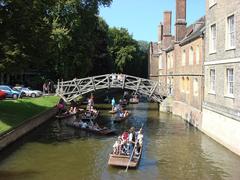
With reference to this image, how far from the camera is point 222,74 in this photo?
2556 centimetres

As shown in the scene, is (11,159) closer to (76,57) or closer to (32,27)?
(32,27)

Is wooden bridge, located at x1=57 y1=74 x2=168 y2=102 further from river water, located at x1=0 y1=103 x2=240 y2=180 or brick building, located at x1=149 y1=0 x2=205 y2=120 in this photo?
river water, located at x1=0 y1=103 x2=240 y2=180

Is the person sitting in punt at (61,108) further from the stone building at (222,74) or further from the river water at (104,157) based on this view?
the stone building at (222,74)

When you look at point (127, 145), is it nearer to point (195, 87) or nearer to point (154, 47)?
point (195, 87)

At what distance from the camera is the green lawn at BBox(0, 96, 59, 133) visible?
2627 cm

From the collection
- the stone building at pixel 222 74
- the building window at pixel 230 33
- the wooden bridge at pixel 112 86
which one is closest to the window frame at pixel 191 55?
the wooden bridge at pixel 112 86

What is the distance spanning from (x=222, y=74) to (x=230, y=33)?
98.0 inches

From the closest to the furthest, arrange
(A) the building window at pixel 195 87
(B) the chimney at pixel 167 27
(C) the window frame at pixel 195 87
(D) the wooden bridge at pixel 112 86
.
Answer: (C) the window frame at pixel 195 87
(A) the building window at pixel 195 87
(D) the wooden bridge at pixel 112 86
(B) the chimney at pixel 167 27

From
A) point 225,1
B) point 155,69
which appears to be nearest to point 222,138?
point 225,1

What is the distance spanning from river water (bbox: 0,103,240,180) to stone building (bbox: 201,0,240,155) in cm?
93

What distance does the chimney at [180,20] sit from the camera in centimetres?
4459

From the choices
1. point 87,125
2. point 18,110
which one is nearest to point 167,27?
point 87,125

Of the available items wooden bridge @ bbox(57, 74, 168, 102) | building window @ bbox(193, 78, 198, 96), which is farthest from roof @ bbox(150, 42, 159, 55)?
building window @ bbox(193, 78, 198, 96)

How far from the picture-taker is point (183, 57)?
42250 mm
